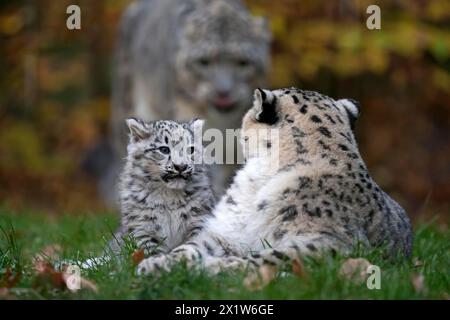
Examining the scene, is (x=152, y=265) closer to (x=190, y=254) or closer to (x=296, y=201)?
(x=190, y=254)

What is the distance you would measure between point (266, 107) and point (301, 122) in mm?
272

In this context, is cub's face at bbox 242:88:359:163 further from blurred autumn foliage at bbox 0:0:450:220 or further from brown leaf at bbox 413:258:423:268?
blurred autumn foliage at bbox 0:0:450:220

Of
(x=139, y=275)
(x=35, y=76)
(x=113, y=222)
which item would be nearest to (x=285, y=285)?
(x=139, y=275)

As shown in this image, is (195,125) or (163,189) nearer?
(163,189)

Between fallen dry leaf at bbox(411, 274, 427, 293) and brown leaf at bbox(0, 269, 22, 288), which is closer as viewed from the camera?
fallen dry leaf at bbox(411, 274, 427, 293)

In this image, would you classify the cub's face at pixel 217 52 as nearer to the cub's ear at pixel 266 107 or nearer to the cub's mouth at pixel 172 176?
the cub's mouth at pixel 172 176

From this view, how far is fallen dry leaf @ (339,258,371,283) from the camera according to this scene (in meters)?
5.76

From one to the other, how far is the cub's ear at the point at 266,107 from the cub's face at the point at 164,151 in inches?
30.0

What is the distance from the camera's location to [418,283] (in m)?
5.72

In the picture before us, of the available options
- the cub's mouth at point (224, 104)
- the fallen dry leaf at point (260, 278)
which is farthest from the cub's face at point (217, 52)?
the fallen dry leaf at point (260, 278)

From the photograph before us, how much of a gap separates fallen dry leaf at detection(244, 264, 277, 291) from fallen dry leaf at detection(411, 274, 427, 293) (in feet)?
2.79

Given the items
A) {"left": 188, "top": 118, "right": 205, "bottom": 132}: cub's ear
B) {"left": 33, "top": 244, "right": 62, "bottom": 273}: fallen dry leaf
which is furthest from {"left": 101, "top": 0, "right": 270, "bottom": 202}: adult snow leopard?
{"left": 188, "top": 118, "right": 205, "bottom": 132}: cub's ear

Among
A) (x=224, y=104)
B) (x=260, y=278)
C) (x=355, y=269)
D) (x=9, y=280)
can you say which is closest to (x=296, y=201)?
(x=355, y=269)

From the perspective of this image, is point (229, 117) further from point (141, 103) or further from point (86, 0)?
point (86, 0)
